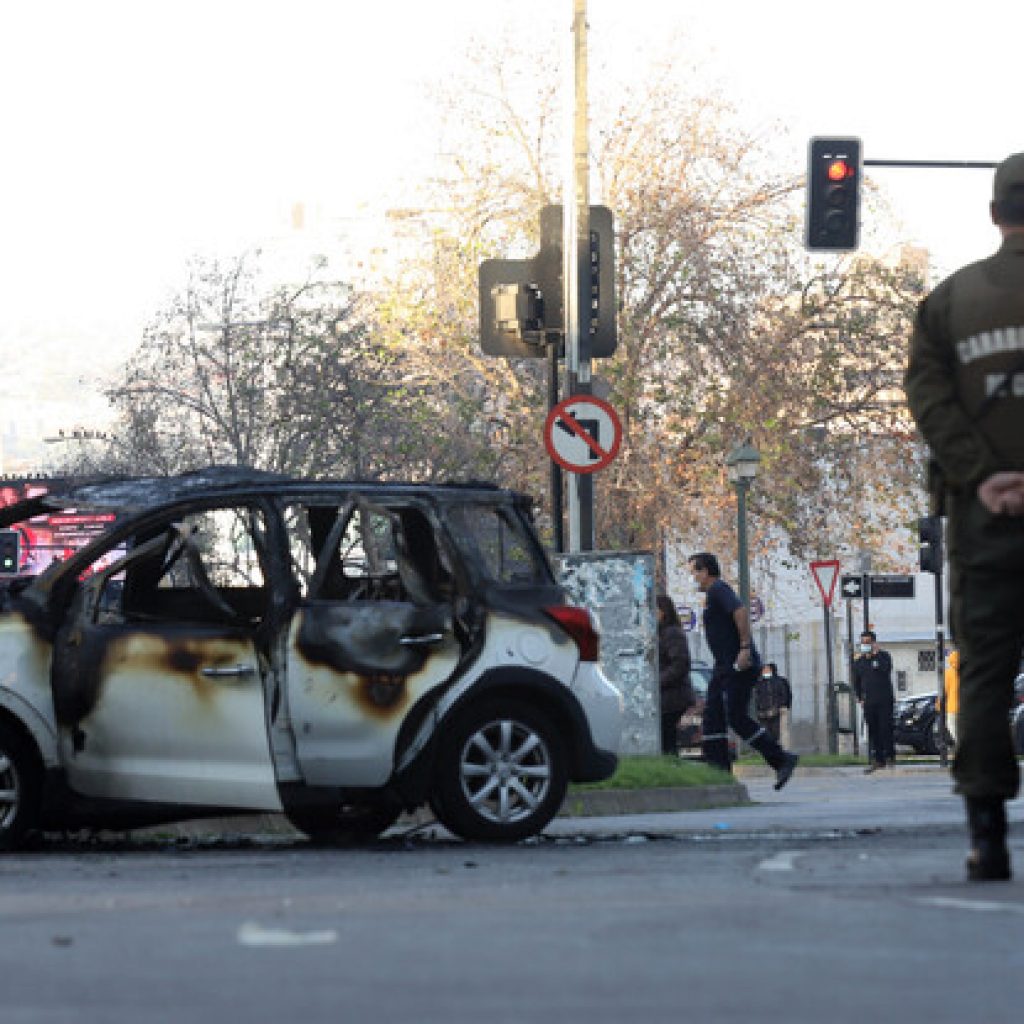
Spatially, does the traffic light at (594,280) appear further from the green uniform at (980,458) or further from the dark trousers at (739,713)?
the green uniform at (980,458)

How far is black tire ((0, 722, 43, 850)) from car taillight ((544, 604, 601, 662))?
7.72 ft

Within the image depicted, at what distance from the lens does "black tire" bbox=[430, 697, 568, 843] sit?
1231 centimetres

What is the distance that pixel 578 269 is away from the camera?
2150 centimetres

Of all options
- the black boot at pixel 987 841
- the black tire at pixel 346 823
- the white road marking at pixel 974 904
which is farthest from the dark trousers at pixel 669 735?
the white road marking at pixel 974 904

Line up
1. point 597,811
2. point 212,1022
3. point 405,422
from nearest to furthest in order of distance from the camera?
point 212,1022
point 597,811
point 405,422

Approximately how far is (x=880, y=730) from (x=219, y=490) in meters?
22.5

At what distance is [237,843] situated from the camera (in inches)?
511

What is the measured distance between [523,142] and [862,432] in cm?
623

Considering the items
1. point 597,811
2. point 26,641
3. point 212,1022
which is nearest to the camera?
point 212,1022

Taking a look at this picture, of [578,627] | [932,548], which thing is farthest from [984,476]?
[932,548]

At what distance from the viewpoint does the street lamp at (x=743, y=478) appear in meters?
36.6

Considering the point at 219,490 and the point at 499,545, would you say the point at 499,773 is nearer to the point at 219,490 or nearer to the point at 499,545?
the point at 499,545

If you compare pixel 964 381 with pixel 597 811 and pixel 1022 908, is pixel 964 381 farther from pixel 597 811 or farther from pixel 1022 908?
pixel 597 811

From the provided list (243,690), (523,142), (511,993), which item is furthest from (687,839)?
(523,142)
